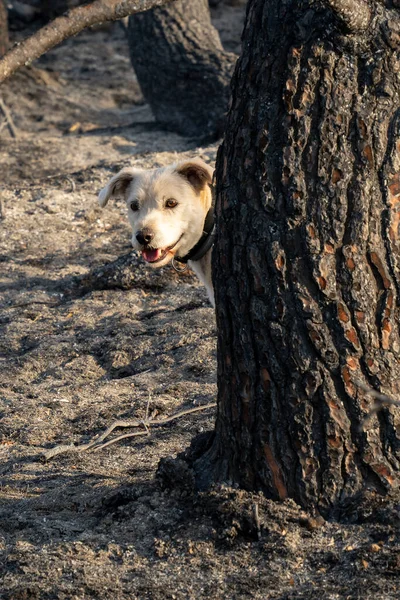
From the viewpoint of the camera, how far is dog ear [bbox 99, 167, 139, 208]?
5602 mm

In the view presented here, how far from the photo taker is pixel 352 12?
2.74 meters

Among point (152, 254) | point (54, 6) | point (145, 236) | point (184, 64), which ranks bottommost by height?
point (152, 254)

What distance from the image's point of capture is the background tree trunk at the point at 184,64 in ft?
32.8

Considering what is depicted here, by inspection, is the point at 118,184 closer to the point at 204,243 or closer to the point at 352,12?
the point at 204,243

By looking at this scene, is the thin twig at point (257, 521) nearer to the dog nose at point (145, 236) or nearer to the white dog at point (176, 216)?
the white dog at point (176, 216)

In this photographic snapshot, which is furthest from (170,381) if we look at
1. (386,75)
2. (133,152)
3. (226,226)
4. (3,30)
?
(3,30)

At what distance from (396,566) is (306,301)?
A: 936mm

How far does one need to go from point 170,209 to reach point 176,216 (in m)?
0.06

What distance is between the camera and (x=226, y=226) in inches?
124

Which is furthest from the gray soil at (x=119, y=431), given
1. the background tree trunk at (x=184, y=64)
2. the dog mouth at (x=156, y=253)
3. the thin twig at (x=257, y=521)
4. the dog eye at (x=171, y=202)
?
the dog eye at (x=171, y=202)

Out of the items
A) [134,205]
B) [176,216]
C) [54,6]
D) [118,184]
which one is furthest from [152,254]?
[54,6]

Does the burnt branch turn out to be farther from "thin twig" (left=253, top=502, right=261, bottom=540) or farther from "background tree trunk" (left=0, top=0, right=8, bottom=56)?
"background tree trunk" (left=0, top=0, right=8, bottom=56)

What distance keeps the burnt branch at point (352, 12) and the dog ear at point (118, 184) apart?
299 cm

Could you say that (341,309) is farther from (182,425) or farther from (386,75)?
(182,425)
